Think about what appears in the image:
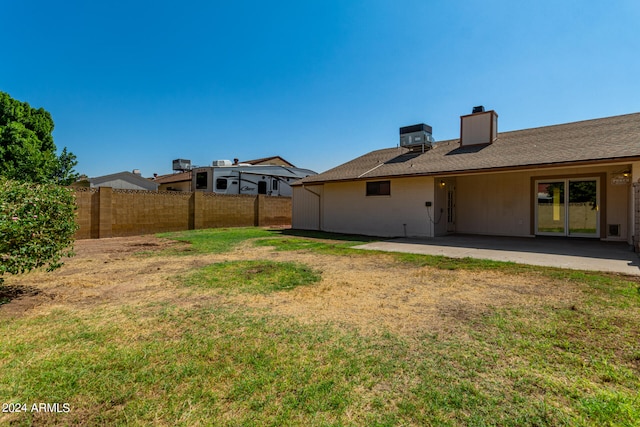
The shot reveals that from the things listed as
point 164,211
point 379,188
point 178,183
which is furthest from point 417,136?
point 178,183

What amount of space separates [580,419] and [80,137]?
32850 millimetres

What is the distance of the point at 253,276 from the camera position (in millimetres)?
5594

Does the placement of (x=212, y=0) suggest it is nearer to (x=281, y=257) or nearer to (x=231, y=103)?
(x=231, y=103)

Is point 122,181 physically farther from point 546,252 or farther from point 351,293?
point 546,252

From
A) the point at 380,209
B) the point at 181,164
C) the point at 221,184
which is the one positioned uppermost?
the point at 181,164

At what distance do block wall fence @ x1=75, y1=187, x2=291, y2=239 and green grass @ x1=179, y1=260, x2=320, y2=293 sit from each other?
8927mm

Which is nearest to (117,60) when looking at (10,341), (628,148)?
(10,341)

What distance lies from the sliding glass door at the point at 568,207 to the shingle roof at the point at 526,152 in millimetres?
1685

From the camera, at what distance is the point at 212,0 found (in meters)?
10.4

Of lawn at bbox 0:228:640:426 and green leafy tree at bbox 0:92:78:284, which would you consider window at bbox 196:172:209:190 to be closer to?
lawn at bbox 0:228:640:426

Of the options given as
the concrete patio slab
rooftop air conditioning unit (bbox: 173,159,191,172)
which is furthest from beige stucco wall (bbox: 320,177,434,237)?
rooftop air conditioning unit (bbox: 173,159,191,172)

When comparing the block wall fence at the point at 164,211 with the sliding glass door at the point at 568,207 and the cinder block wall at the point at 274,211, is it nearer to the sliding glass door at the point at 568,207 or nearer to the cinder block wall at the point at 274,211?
the cinder block wall at the point at 274,211

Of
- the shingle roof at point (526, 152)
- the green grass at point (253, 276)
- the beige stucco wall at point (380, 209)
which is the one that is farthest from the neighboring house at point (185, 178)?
the green grass at point (253, 276)

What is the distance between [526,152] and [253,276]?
10.4 m
